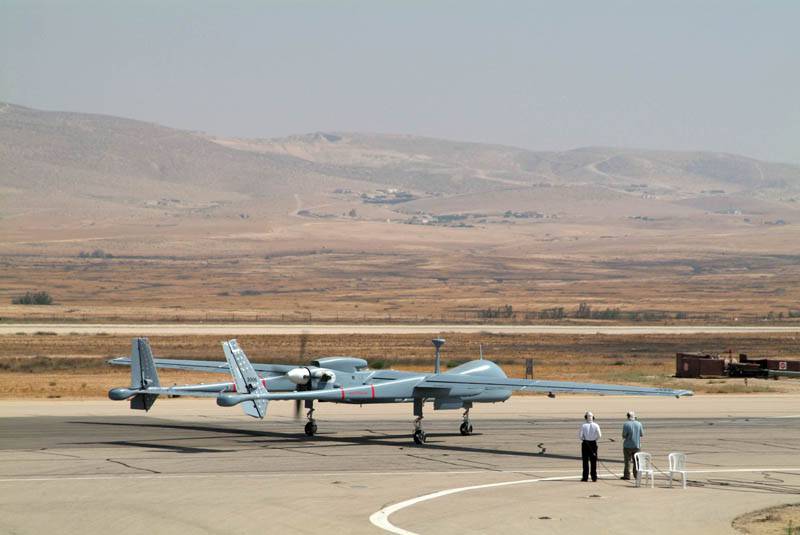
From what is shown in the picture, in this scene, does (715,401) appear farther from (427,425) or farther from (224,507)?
(224,507)

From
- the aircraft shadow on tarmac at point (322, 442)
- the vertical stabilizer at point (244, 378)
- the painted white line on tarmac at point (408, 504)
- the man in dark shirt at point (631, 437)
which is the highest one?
the vertical stabilizer at point (244, 378)

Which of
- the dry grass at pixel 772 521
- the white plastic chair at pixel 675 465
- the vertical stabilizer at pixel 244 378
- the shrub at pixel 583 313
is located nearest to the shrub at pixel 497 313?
the shrub at pixel 583 313

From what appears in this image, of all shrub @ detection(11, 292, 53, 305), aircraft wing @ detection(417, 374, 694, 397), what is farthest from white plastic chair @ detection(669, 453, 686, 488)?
shrub @ detection(11, 292, 53, 305)

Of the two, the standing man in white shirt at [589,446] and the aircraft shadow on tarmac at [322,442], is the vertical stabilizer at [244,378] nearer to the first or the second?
the aircraft shadow on tarmac at [322,442]

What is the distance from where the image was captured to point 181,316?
136 metres

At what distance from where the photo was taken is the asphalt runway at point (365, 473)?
25844 millimetres

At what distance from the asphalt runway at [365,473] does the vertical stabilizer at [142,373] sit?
51.2 inches

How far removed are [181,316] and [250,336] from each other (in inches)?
1566

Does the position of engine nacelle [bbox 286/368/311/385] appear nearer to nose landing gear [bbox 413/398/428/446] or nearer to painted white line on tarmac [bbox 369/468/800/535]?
nose landing gear [bbox 413/398/428/446]

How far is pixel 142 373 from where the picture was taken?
127ft

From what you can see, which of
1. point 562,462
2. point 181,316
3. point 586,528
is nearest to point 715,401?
point 562,462

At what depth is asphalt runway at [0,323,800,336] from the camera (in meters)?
106

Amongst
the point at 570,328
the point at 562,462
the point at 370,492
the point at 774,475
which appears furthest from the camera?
the point at 570,328

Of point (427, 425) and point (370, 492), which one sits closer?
point (370, 492)
